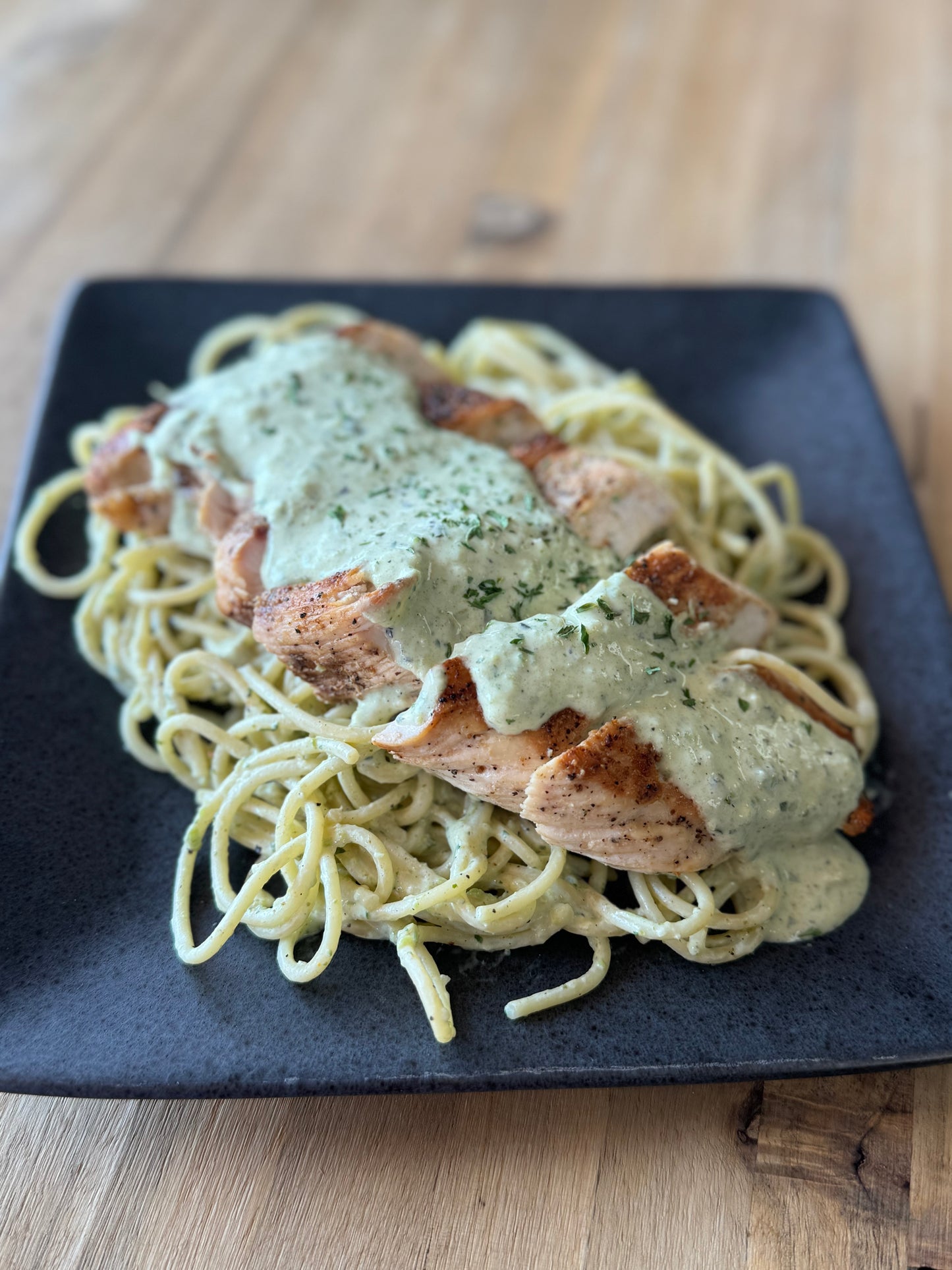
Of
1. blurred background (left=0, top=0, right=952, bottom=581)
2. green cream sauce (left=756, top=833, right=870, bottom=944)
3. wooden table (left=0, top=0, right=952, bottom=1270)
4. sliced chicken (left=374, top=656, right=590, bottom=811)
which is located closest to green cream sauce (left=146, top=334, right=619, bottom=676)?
sliced chicken (left=374, top=656, right=590, bottom=811)

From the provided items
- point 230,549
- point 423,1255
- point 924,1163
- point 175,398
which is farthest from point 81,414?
point 924,1163

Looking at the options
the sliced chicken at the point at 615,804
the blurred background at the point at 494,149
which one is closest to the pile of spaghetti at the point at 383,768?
the sliced chicken at the point at 615,804

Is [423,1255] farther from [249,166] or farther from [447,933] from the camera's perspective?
[249,166]

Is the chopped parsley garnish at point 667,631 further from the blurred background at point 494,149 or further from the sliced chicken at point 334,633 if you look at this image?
the blurred background at point 494,149

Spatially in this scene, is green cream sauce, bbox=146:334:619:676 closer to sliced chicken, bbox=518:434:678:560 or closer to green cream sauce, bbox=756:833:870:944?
sliced chicken, bbox=518:434:678:560

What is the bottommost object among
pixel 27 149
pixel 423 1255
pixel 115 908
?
pixel 423 1255

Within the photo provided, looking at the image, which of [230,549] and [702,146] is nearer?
[230,549]
